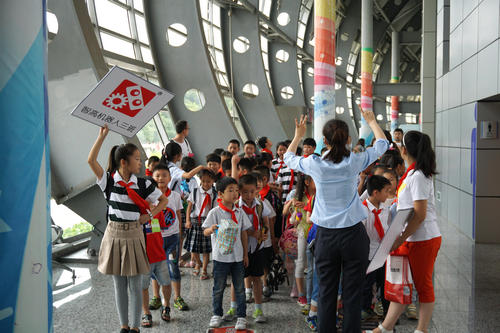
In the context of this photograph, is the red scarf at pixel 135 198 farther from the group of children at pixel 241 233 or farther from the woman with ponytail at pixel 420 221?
the woman with ponytail at pixel 420 221

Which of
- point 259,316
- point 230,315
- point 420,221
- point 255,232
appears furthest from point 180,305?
point 420,221

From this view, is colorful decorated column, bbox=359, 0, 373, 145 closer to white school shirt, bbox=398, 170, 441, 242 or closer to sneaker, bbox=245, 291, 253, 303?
sneaker, bbox=245, 291, 253, 303

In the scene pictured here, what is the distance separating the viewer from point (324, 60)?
8.32 metres

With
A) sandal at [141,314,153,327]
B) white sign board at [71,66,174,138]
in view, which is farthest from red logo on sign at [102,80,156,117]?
sandal at [141,314,153,327]

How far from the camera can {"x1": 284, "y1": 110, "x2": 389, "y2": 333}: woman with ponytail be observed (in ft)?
9.71

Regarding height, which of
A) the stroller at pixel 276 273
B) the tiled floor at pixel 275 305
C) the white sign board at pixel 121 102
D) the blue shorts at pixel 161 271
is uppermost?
the white sign board at pixel 121 102

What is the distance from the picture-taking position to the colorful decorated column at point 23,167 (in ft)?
5.20

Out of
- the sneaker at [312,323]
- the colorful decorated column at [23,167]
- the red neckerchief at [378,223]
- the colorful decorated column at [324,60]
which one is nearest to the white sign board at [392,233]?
the red neckerchief at [378,223]

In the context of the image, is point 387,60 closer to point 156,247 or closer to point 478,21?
point 478,21

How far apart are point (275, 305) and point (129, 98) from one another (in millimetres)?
2355

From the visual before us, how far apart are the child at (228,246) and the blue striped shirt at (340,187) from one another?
885mm

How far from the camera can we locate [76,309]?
4.12m

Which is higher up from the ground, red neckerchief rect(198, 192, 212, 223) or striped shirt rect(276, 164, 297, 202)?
striped shirt rect(276, 164, 297, 202)

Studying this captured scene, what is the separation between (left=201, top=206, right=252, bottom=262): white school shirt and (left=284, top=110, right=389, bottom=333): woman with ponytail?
2.72ft
